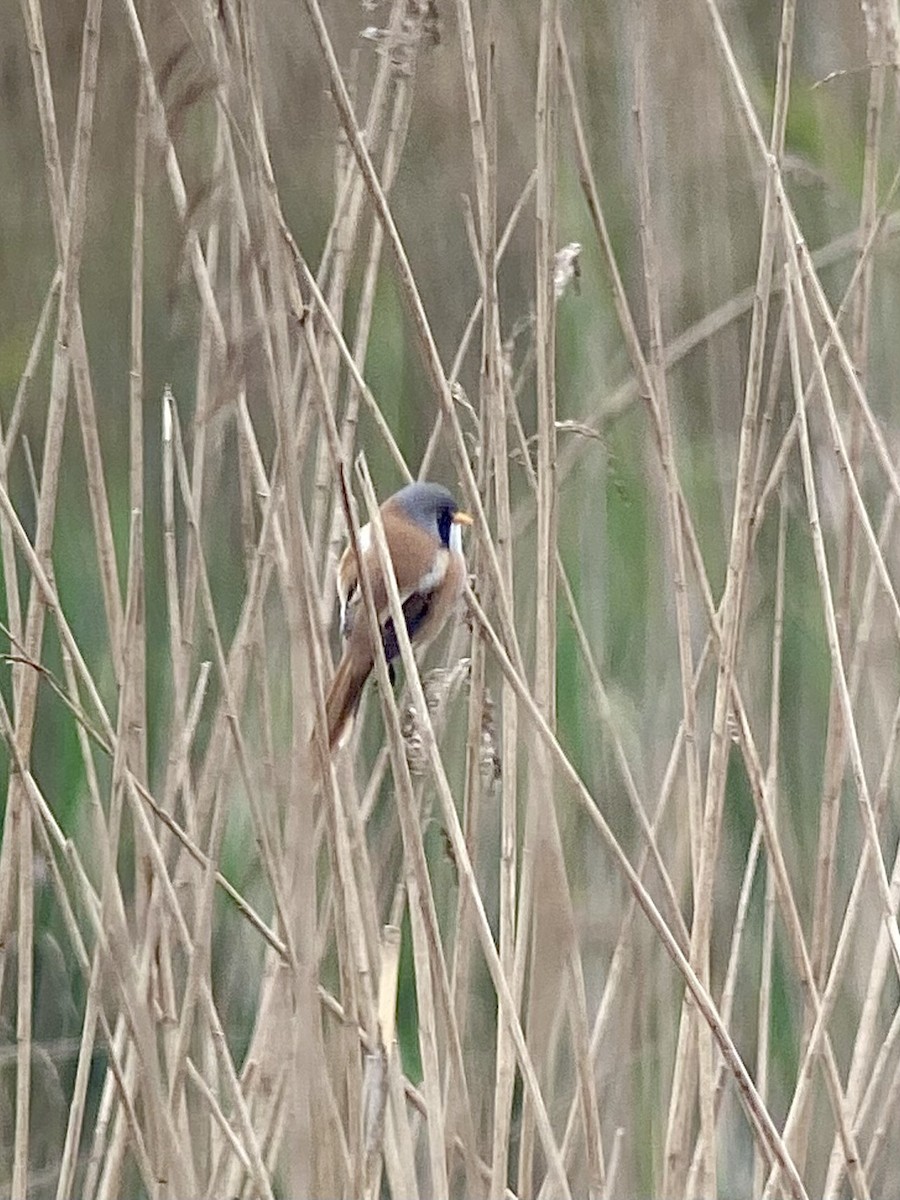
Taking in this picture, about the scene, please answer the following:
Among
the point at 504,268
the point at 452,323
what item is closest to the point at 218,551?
the point at 452,323

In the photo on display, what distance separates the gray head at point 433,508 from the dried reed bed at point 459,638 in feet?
0.24

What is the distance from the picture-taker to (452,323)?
167cm

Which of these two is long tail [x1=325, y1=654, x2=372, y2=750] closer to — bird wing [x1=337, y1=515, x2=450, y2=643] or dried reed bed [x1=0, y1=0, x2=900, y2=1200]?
dried reed bed [x1=0, y1=0, x2=900, y2=1200]

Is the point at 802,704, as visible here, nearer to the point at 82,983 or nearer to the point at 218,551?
the point at 218,551

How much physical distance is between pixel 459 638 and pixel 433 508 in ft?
0.66

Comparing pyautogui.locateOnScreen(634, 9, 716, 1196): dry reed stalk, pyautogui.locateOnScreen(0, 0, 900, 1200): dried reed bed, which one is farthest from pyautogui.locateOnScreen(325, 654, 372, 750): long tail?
pyautogui.locateOnScreen(634, 9, 716, 1196): dry reed stalk

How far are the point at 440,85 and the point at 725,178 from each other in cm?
35

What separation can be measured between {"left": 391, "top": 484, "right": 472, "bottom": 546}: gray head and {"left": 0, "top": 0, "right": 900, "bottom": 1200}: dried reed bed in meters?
0.07

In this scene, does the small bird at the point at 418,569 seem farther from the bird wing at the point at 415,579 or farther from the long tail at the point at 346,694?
the long tail at the point at 346,694

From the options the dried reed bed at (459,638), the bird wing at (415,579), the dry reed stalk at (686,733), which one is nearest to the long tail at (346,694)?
the dried reed bed at (459,638)

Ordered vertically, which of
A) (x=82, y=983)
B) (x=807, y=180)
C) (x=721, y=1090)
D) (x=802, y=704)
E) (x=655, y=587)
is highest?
(x=807, y=180)

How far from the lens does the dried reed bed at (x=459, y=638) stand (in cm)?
90

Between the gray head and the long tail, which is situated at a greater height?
the gray head

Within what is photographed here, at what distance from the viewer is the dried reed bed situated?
895 mm
